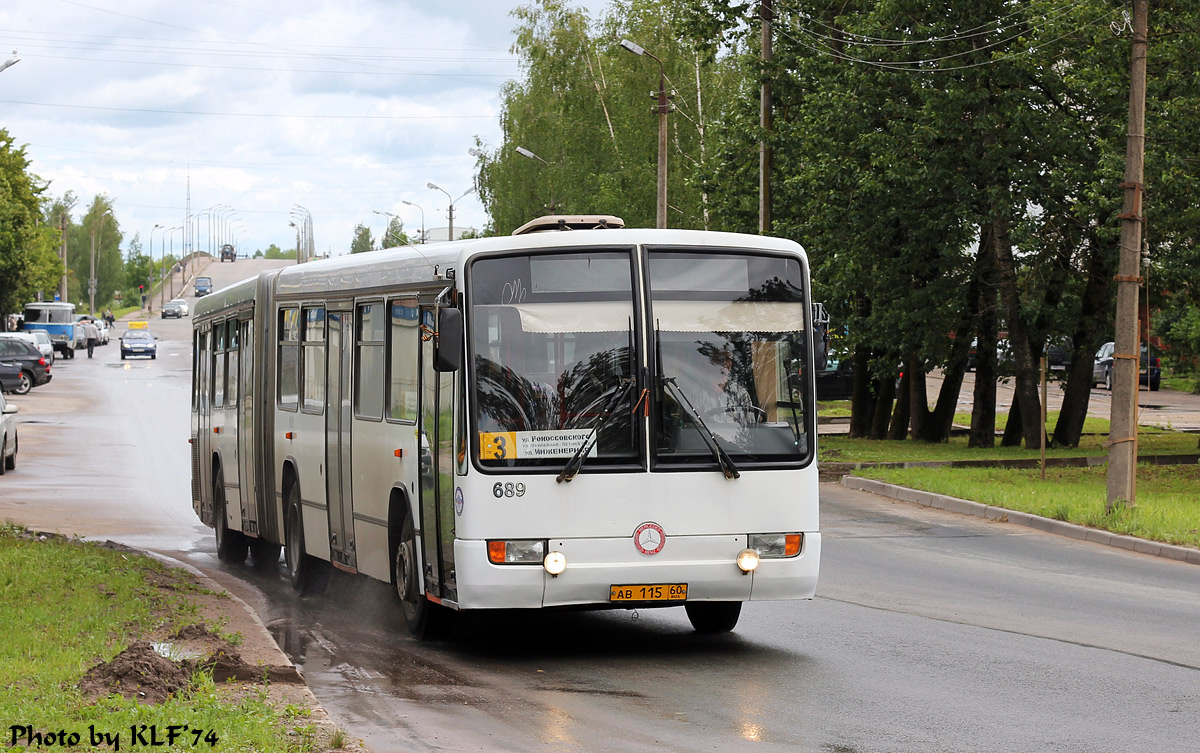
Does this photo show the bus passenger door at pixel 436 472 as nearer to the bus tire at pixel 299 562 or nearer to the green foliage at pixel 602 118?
the bus tire at pixel 299 562

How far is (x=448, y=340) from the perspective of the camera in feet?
32.3

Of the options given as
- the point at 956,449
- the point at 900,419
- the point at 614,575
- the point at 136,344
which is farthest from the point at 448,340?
the point at 136,344

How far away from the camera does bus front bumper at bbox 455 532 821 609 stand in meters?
9.84

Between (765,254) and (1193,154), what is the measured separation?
54.7 feet

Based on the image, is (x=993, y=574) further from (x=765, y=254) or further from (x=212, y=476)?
(x=212, y=476)

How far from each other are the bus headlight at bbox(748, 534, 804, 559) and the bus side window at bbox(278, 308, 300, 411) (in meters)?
5.56

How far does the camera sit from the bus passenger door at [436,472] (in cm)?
1016

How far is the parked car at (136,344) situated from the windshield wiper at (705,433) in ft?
243

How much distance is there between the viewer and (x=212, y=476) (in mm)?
18156

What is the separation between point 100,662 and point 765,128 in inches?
1052

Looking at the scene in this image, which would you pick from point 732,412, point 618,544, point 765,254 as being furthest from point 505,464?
point 765,254

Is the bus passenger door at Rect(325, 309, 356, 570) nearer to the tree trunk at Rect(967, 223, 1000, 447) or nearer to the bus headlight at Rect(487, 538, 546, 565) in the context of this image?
the bus headlight at Rect(487, 538, 546, 565)

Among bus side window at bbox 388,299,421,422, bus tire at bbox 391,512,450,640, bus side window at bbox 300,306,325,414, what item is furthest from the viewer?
bus side window at bbox 300,306,325,414

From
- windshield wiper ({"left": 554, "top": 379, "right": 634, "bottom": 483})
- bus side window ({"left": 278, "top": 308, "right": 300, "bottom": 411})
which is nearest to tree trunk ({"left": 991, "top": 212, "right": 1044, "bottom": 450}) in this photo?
bus side window ({"left": 278, "top": 308, "right": 300, "bottom": 411})
